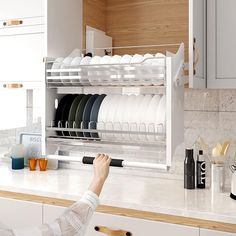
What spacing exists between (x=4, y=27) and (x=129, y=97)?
1033 mm

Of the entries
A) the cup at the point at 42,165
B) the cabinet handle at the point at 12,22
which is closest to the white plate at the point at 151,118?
the cup at the point at 42,165

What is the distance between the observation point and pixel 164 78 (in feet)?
6.36

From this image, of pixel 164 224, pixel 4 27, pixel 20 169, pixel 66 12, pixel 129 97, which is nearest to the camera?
pixel 164 224

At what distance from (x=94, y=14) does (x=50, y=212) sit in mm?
1333

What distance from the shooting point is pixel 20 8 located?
8.29ft

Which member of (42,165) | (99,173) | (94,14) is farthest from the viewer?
(42,165)

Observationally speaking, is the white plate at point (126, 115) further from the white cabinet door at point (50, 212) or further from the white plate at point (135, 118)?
the white cabinet door at point (50, 212)

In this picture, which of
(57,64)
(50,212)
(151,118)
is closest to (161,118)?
(151,118)

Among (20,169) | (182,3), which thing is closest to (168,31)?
(182,3)

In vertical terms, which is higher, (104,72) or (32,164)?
(104,72)

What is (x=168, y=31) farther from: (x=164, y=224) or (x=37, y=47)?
(x=164, y=224)

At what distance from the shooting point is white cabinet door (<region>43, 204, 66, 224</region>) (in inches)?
83.9

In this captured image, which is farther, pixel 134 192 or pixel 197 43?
pixel 134 192

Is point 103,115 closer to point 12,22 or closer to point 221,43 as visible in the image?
point 221,43
